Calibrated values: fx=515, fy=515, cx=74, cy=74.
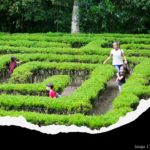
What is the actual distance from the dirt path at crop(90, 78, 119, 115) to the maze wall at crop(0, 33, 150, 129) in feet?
1.50

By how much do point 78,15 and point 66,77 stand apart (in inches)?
478

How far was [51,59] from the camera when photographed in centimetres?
2030

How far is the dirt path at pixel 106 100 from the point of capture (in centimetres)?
1558

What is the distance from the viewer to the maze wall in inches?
516

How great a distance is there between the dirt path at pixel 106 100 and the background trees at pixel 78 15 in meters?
10.8

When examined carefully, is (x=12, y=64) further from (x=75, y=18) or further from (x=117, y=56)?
(x=75, y=18)

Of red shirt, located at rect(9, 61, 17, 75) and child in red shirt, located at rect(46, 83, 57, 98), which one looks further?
red shirt, located at rect(9, 61, 17, 75)

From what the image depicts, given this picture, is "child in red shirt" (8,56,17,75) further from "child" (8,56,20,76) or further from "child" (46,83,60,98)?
"child" (46,83,60,98)

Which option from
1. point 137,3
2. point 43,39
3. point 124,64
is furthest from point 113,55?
point 137,3

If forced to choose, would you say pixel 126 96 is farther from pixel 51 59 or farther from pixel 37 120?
pixel 51 59

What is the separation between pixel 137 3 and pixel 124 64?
41.0 feet

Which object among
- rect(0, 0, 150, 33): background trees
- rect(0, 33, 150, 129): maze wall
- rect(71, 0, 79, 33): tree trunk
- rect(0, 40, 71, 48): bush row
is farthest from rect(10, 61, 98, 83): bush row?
rect(71, 0, 79, 33): tree trunk

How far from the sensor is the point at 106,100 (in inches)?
659

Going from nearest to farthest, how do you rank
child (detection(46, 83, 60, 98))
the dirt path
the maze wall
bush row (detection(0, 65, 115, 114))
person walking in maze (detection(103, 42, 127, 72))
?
the maze wall
bush row (detection(0, 65, 115, 114))
child (detection(46, 83, 60, 98))
the dirt path
person walking in maze (detection(103, 42, 127, 72))
